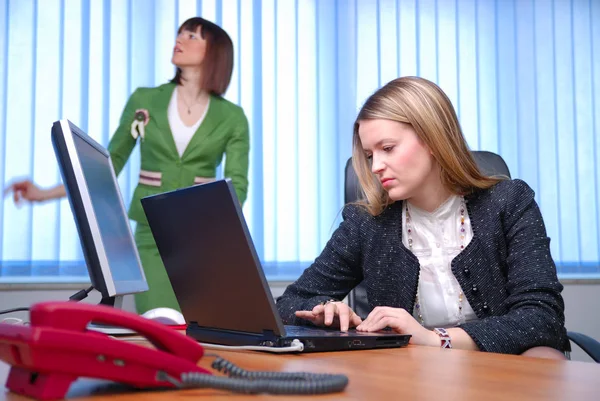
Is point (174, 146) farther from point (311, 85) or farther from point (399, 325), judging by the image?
point (399, 325)

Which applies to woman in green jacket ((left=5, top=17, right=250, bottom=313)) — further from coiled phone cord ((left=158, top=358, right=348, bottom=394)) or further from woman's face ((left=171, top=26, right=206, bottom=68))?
coiled phone cord ((left=158, top=358, right=348, bottom=394))

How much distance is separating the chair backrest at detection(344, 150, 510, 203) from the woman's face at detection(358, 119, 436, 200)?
0.33 m

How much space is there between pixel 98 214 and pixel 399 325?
0.53 metres

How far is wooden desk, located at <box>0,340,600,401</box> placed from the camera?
0.64 meters

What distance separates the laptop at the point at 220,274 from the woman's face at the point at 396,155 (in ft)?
1.45

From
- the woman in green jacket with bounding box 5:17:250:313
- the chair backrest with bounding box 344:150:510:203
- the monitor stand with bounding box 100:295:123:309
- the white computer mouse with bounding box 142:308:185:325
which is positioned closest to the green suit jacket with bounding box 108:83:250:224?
the woman in green jacket with bounding box 5:17:250:313

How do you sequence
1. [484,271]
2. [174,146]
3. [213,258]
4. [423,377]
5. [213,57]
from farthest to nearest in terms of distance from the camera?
1. [213,57]
2. [174,146]
3. [484,271]
4. [213,258]
5. [423,377]

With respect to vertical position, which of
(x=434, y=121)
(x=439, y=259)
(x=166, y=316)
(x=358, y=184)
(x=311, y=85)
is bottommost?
(x=166, y=316)

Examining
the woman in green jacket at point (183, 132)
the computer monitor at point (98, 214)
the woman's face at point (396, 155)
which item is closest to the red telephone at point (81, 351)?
the computer monitor at point (98, 214)

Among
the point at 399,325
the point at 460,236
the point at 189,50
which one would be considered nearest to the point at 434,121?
the point at 460,236

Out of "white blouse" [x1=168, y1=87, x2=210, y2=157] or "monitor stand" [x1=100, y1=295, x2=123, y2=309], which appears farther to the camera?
"white blouse" [x1=168, y1=87, x2=210, y2=157]

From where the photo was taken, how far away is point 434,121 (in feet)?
5.01

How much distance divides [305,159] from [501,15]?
47.5 inches

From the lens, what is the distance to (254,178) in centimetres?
314
